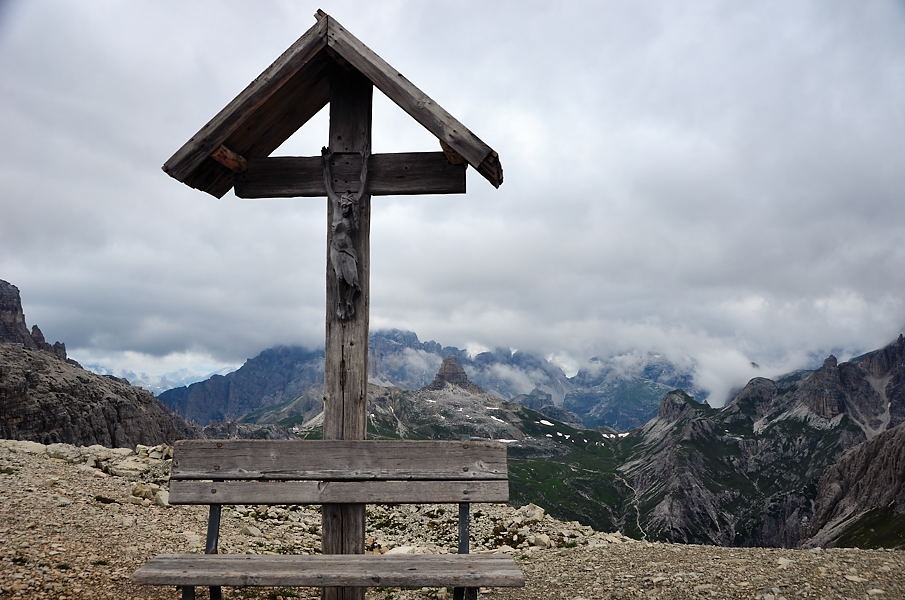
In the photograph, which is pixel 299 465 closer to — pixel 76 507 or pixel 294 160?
pixel 294 160

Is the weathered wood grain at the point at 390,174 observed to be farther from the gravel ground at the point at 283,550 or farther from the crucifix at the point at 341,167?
the gravel ground at the point at 283,550

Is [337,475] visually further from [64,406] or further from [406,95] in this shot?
[64,406]

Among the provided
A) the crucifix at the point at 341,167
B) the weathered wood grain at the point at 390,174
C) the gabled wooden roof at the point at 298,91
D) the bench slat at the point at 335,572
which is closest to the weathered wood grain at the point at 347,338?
the crucifix at the point at 341,167

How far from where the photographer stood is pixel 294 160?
28.0 ft

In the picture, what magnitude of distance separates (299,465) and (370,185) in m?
4.01

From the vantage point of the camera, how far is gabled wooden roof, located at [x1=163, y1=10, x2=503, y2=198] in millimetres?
7602

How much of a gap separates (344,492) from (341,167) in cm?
456

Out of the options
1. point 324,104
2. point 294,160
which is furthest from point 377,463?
point 324,104

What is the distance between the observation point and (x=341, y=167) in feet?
27.2

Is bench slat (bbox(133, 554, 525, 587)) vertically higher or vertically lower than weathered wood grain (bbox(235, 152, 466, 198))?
lower

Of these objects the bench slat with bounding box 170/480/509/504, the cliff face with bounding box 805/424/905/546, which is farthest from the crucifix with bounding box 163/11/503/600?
the cliff face with bounding box 805/424/905/546

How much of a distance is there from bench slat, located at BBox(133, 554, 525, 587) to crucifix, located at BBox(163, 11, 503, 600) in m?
0.99

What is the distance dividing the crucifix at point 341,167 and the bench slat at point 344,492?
0.35 metres

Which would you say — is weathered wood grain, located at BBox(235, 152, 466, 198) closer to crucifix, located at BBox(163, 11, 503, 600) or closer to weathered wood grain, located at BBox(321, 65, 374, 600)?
crucifix, located at BBox(163, 11, 503, 600)
